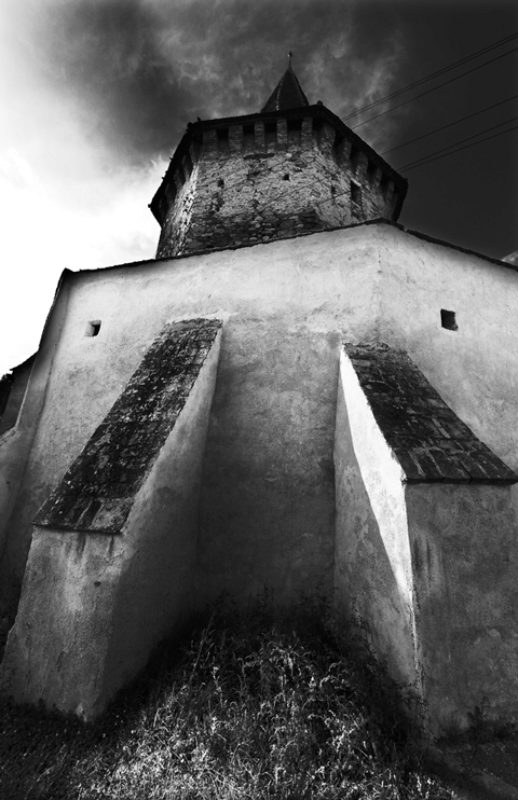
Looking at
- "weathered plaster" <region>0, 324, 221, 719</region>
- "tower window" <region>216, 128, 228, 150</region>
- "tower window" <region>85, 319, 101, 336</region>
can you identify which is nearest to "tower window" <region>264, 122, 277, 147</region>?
"tower window" <region>216, 128, 228, 150</region>

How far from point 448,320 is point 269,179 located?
6460 mm

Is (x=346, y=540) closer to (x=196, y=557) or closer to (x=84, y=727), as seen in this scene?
(x=196, y=557)

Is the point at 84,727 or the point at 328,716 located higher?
the point at 328,716

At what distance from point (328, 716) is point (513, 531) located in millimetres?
2233

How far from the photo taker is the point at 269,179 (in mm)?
10234

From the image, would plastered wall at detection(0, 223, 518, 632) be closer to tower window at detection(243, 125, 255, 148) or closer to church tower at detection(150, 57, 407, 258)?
church tower at detection(150, 57, 407, 258)

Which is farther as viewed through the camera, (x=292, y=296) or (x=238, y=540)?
(x=292, y=296)

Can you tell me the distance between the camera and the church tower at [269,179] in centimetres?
975

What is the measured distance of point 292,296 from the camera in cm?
624

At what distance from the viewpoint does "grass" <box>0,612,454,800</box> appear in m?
2.73

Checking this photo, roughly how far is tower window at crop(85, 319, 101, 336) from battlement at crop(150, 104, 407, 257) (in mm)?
3392

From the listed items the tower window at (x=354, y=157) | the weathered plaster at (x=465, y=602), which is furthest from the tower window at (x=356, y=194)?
the weathered plaster at (x=465, y=602)

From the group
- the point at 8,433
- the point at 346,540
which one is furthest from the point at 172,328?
the point at 346,540

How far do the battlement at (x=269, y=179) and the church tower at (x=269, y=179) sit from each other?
0.08 feet
